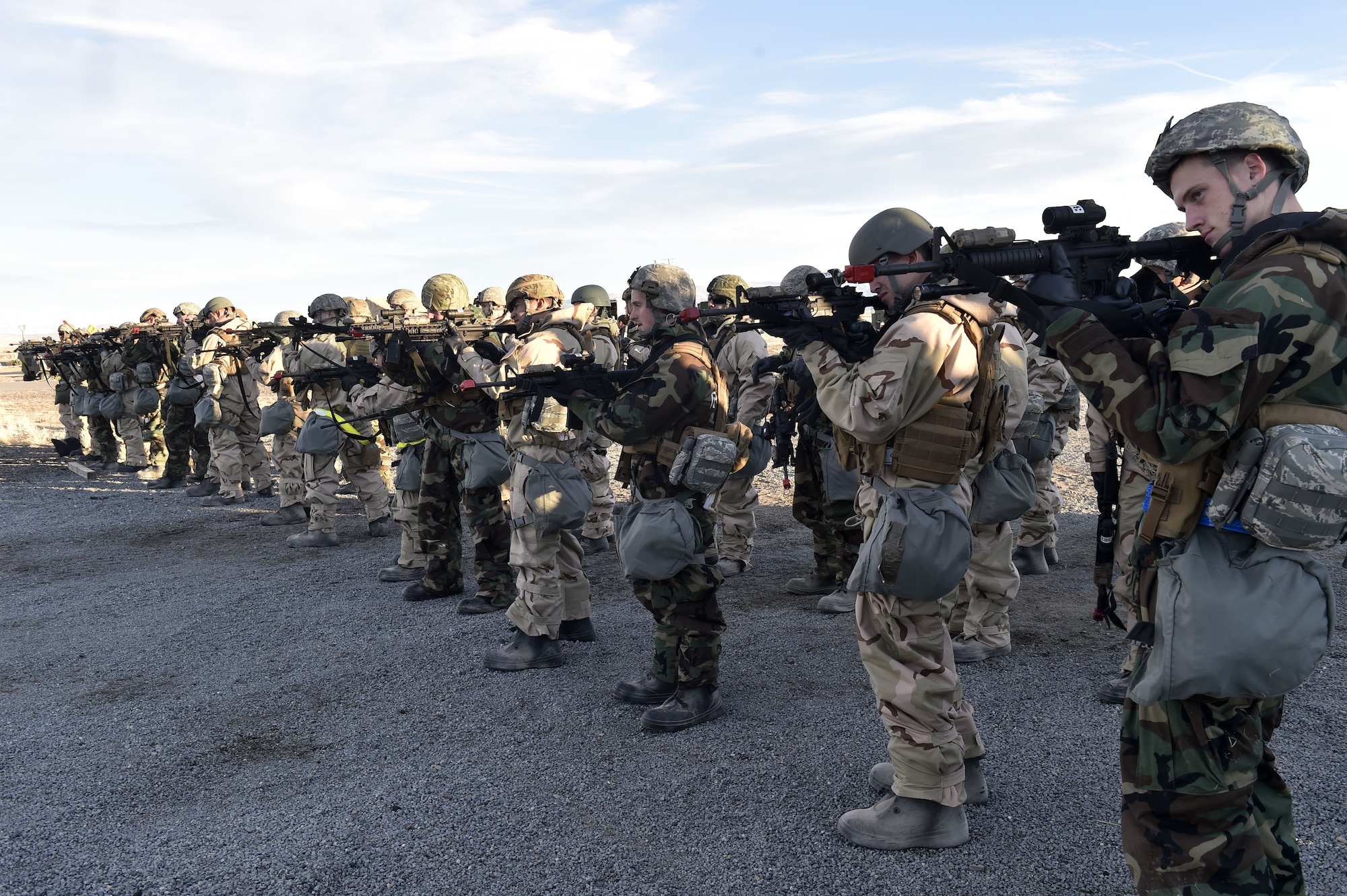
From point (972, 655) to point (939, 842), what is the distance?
2167mm

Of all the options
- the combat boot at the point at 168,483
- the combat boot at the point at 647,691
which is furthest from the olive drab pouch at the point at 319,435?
the combat boot at the point at 168,483

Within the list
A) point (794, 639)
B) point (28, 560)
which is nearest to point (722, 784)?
point (794, 639)

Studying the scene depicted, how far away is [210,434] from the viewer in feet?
39.3

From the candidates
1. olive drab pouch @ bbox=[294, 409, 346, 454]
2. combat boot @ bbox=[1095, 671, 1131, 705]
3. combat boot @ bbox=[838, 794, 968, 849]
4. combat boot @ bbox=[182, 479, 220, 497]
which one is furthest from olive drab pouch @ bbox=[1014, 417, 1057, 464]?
combat boot @ bbox=[182, 479, 220, 497]

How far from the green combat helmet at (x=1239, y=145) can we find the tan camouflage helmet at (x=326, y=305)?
867 centimetres

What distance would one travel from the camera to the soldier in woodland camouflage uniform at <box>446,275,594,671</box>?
5.29 m

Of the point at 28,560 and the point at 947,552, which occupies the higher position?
the point at 947,552

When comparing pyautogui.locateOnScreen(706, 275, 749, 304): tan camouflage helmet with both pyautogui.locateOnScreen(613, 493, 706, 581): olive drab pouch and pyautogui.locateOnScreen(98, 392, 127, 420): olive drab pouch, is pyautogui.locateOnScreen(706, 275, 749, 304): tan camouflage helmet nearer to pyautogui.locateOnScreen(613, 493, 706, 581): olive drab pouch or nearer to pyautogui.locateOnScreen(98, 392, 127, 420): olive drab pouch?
pyautogui.locateOnScreen(613, 493, 706, 581): olive drab pouch

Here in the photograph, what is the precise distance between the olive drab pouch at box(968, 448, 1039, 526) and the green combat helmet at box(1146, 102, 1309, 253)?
2862 millimetres

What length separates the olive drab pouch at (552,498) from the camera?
5.22 m

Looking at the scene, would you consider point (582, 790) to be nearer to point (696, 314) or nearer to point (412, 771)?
point (412, 771)

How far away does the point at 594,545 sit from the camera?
342 inches

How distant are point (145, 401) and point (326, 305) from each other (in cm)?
664

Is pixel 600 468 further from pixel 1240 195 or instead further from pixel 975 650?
pixel 1240 195
